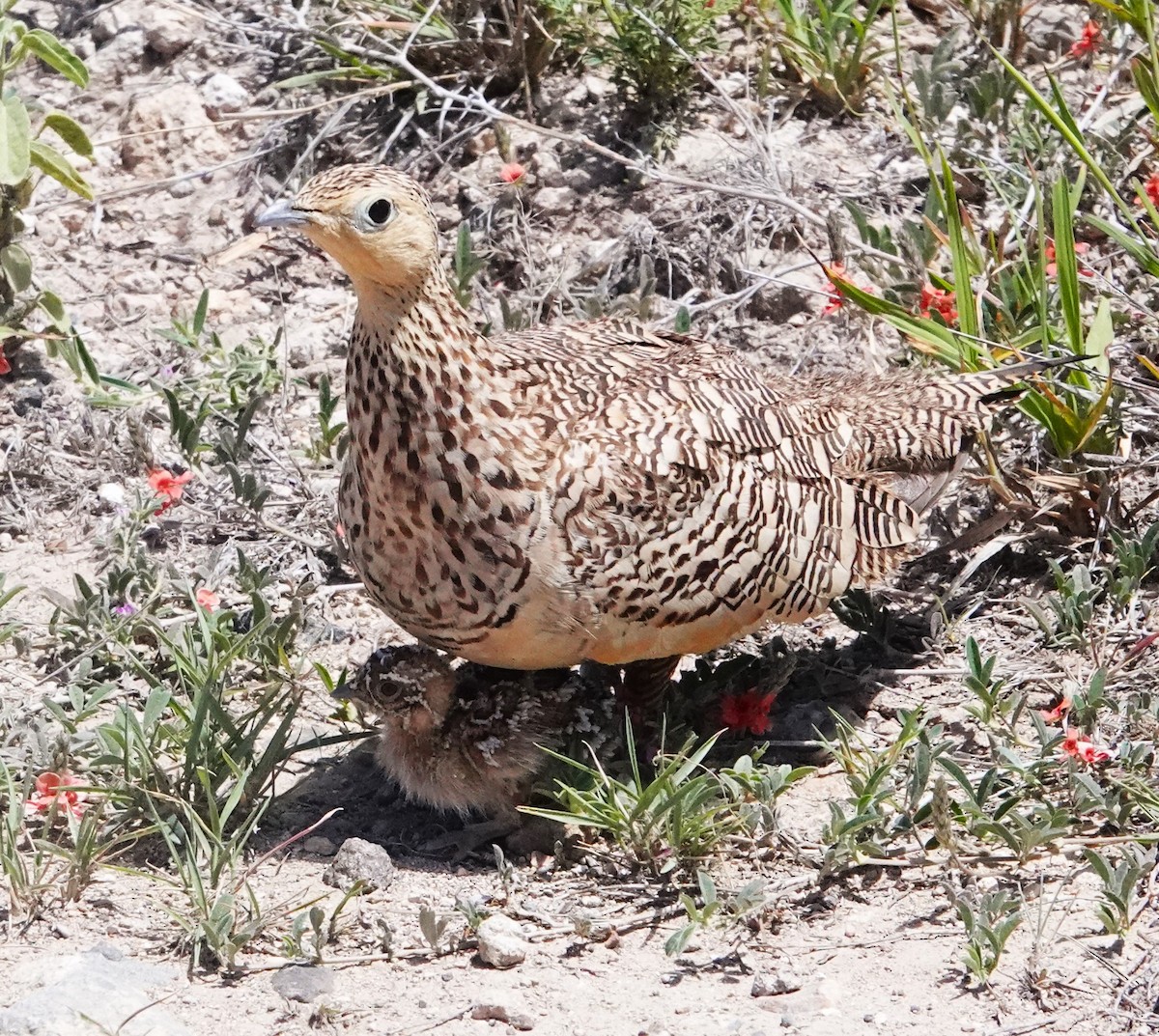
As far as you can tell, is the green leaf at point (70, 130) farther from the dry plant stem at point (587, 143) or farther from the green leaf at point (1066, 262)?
the green leaf at point (1066, 262)

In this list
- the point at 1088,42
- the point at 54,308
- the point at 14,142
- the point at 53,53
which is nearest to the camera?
the point at 14,142

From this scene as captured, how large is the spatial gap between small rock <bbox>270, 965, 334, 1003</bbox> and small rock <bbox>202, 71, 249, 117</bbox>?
413cm

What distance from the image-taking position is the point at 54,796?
12.9 feet

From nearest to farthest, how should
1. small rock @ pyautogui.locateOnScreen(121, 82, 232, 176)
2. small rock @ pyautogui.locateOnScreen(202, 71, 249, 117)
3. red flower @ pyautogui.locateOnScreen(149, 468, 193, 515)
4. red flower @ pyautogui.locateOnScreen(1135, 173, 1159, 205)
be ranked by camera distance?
red flower @ pyautogui.locateOnScreen(149, 468, 193, 515), red flower @ pyautogui.locateOnScreen(1135, 173, 1159, 205), small rock @ pyautogui.locateOnScreen(121, 82, 232, 176), small rock @ pyautogui.locateOnScreen(202, 71, 249, 117)

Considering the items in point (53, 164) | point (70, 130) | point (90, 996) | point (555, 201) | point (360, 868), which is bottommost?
point (90, 996)

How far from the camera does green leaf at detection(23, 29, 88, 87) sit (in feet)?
17.0

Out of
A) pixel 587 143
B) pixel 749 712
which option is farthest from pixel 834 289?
pixel 749 712

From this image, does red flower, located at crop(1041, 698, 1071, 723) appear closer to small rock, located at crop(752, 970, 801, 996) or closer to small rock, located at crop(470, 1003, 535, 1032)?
small rock, located at crop(752, 970, 801, 996)

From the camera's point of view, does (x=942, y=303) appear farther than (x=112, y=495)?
No

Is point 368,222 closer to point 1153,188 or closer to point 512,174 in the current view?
point 512,174

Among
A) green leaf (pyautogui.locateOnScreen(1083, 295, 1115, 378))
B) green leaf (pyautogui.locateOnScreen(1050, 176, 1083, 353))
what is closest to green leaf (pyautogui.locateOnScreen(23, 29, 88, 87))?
green leaf (pyautogui.locateOnScreen(1050, 176, 1083, 353))

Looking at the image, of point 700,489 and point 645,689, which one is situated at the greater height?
point 700,489

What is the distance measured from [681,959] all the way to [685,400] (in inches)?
55.4

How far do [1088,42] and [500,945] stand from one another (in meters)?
4.05
